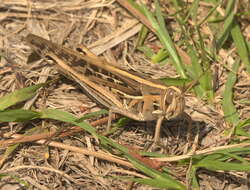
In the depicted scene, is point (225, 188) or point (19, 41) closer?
point (225, 188)

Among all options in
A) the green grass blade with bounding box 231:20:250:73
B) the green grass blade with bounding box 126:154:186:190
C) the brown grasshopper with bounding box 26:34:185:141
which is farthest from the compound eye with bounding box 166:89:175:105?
the green grass blade with bounding box 231:20:250:73

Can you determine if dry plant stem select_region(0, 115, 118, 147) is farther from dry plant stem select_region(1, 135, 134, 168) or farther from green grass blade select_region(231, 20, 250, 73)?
green grass blade select_region(231, 20, 250, 73)

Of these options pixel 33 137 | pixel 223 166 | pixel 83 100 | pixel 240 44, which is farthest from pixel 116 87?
pixel 240 44

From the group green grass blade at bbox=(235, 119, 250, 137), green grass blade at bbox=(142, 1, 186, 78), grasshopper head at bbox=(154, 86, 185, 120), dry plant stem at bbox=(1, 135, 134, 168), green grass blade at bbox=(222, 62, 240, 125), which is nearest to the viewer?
grasshopper head at bbox=(154, 86, 185, 120)

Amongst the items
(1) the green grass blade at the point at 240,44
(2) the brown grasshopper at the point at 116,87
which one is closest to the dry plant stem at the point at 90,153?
(2) the brown grasshopper at the point at 116,87

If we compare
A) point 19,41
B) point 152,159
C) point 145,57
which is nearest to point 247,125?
point 152,159

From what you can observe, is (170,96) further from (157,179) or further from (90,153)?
(90,153)

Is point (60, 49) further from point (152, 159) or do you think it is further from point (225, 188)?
point (225, 188)
